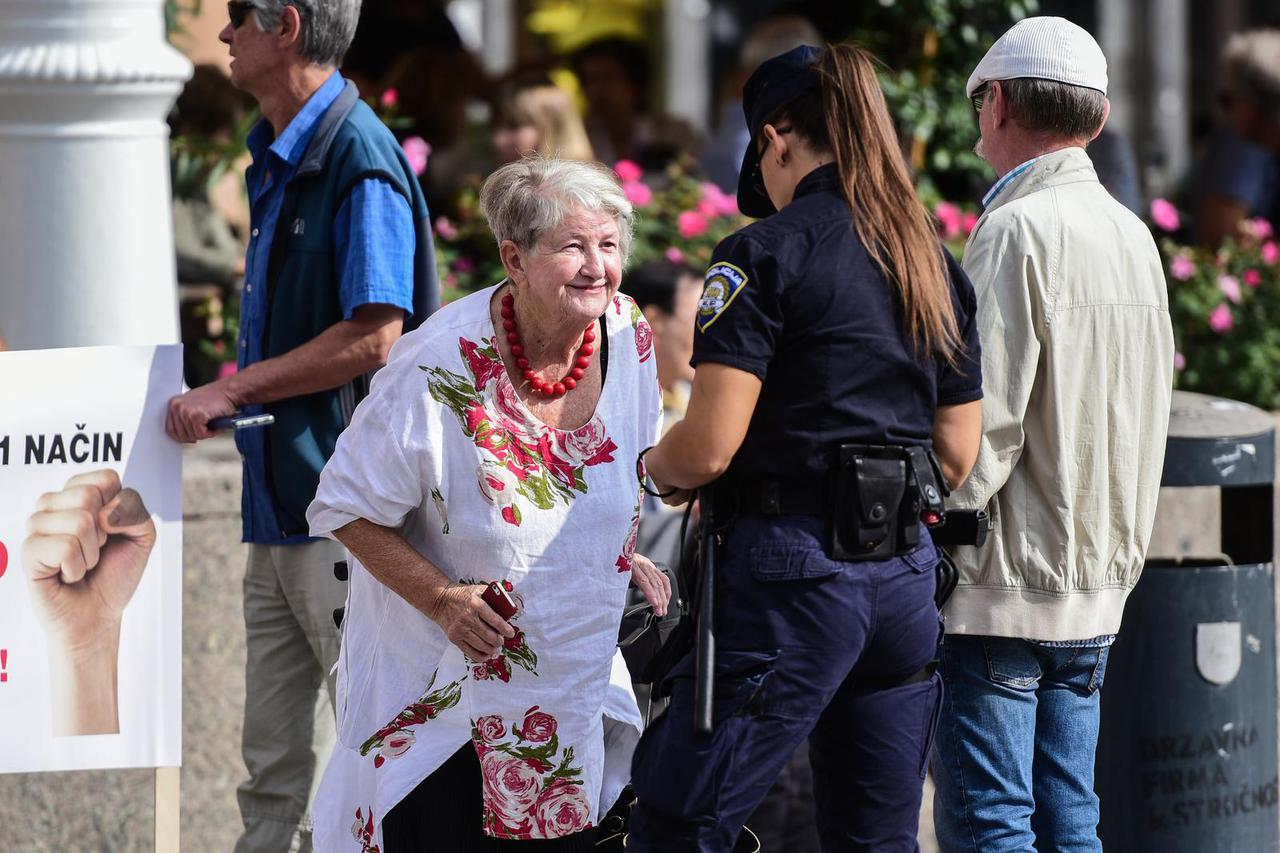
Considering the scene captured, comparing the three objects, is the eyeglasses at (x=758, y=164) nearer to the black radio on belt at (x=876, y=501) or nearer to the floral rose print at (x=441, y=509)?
the black radio on belt at (x=876, y=501)

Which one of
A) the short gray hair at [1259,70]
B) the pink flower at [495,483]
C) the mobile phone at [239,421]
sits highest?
the short gray hair at [1259,70]

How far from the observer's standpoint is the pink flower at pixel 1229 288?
6336mm

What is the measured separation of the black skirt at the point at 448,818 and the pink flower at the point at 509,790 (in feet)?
0.18

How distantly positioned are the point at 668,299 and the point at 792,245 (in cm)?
263

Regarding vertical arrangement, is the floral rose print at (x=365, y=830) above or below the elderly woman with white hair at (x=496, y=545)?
below

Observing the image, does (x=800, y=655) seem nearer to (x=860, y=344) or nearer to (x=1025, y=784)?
(x=860, y=344)

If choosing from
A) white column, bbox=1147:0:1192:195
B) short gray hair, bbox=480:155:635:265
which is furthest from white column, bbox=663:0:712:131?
short gray hair, bbox=480:155:635:265

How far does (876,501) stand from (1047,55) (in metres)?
0.94

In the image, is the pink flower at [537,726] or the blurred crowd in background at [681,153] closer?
the pink flower at [537,726]

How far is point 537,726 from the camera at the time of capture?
10.1 ft

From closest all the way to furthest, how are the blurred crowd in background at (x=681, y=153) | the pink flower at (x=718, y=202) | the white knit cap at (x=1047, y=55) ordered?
the white knit cap at (x=1047, y=55)
the blurred crowd in background at (x=681, y=153)
the pink flower at (x=718, y=202)

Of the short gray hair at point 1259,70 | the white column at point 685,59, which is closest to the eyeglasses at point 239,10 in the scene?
the short gray hair at point 1259,70

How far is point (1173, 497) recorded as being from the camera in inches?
185

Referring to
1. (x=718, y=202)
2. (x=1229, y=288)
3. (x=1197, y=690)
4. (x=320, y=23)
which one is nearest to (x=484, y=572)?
(x=320, y=23)
